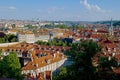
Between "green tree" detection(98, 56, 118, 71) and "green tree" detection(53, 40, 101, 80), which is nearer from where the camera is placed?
"green tree" detection(98, 56, 118, 71)

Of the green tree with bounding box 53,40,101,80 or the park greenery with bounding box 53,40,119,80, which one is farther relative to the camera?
the green tree with bounding box 53,40,101,80

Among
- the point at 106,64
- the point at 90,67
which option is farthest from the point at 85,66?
the point at 106,64

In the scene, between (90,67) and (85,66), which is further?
(85,66)

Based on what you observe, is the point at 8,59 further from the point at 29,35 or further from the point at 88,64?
the point at 29,35

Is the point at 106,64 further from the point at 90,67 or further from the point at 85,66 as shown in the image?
the point at 85,66

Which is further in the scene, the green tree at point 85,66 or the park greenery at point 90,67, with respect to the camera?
the green tree at point 85,66

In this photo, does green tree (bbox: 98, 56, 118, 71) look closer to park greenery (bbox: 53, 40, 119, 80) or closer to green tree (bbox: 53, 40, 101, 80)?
park greenery (bbox: 53, 40, 119, 80)

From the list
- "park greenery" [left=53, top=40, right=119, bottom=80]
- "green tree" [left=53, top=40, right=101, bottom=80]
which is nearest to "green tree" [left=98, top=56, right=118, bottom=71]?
"park greenery" [left=53, top=40, right=119, bottom=80]

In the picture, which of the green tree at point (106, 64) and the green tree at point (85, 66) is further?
the green tree at point (85, 66)

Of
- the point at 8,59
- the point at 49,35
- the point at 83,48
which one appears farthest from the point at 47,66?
the point at 49,35

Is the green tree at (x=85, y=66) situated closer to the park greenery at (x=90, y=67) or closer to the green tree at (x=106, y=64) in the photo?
the park greenery at (x=90, y=67)

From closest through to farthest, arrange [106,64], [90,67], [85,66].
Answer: [106,64] < [90,67] < [85,66]

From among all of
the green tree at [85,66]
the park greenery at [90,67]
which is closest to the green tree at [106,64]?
the park greenery at [90,67]
